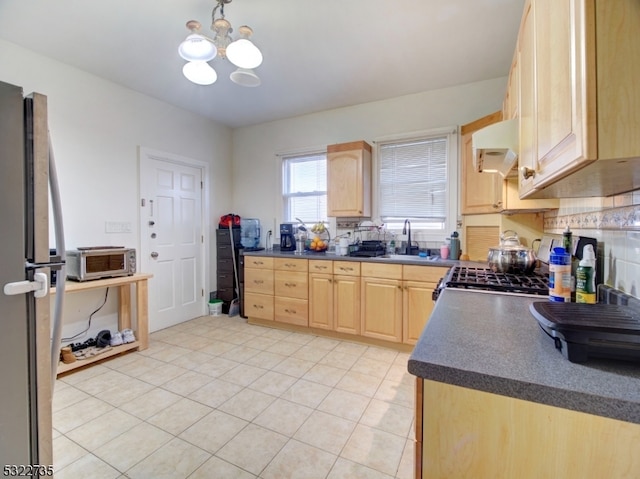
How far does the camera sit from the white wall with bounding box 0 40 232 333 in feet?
8.41

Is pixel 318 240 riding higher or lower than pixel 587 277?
Answer: higher

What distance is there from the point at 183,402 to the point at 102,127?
2631mm

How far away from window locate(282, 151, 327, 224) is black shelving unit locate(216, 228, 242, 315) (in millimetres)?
765

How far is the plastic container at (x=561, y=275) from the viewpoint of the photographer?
1155 mm

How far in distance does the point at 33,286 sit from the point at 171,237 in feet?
9.03

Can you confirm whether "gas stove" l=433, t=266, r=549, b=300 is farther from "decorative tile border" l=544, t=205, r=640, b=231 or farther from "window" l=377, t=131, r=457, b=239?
"window" l=377, t=131, r=457, b=239

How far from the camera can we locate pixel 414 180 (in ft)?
11.0

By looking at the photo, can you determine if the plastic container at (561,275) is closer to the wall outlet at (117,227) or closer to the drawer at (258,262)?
the drawer at (258,262)

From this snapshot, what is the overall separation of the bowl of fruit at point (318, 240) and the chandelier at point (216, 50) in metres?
1.91

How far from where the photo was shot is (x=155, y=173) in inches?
134

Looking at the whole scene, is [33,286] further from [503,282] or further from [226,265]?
[226,265]

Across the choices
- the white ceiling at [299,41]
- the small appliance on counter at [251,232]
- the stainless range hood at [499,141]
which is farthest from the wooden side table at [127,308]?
the stainless range hood at [499,141]

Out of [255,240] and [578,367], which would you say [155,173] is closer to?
[255,240]

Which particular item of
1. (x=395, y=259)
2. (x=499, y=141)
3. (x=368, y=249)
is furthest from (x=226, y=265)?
(x=499, y=141)
